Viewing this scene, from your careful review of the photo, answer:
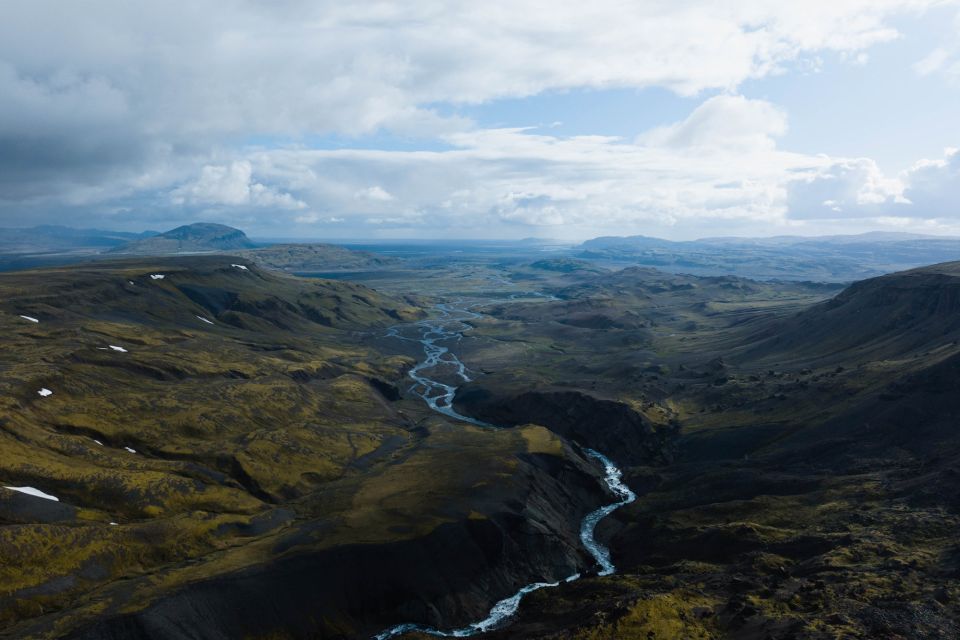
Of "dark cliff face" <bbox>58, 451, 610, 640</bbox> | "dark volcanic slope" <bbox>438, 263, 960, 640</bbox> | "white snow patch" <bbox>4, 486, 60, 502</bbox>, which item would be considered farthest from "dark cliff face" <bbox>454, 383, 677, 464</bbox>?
"white snow patch" <bbox>4, 486, 60, 502</bbox>

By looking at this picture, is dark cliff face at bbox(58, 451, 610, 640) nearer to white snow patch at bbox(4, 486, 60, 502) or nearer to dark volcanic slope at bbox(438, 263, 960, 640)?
dark volcanic slope at bbox(438, 263, 960, 640)

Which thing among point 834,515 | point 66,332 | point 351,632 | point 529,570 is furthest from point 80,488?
point 834,515

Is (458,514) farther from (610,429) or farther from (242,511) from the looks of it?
(610,429)

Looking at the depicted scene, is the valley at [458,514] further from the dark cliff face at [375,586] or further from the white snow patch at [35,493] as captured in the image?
the white snow patch at [35,493]

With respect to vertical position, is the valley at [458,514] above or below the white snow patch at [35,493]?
below

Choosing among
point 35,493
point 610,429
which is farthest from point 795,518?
point 35,493

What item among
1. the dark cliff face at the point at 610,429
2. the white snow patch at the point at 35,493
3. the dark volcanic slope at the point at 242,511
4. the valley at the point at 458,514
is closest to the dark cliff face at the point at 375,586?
the dark volcanic slope at the point at 242,511

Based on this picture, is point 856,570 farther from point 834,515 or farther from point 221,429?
point 221,429

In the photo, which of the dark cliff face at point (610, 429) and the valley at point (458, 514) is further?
the dark cliff face at point (610, 429)
